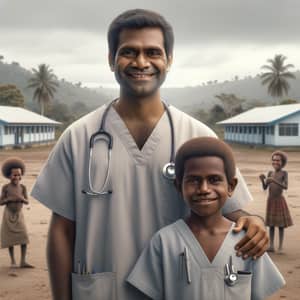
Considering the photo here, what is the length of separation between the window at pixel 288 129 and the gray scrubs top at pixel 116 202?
3288 centimetres

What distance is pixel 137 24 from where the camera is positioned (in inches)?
82.4

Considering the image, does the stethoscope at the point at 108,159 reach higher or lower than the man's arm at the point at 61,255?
higher

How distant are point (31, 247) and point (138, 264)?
637 cm

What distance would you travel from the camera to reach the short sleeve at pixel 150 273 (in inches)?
79.8

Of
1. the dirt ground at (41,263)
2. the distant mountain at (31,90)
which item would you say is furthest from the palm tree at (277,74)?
the distant mountain at (31,90)

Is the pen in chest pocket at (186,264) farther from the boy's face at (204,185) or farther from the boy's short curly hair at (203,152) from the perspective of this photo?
the boy's short curly hair at (203,152)

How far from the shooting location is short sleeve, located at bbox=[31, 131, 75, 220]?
2.16 metres

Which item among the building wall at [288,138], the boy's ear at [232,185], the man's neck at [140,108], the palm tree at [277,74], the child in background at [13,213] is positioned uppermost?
the palm tree at [277,74]

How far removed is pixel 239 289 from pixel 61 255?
706mm

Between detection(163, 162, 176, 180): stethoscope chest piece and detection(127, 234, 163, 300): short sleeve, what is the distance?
0.23m

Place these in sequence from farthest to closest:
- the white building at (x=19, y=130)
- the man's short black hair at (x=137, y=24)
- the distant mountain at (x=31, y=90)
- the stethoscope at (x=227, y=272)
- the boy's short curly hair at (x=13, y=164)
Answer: the distant mountain at (x=31, y=90)
the white building at (x=19, y=130)
the boy's short curly hair at (x=13, y=164)
the man's short black hair at (x=137, y=24)
the stethoscope at (x=227, y=272)

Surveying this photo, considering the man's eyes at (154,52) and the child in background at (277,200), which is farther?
the child in background at (277,200)

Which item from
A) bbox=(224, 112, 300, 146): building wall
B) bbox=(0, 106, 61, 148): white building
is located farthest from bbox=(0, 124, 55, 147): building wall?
bbox=(224, 112, 300, 146): building wall

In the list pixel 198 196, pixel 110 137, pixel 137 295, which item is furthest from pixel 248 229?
pixel 110 137
